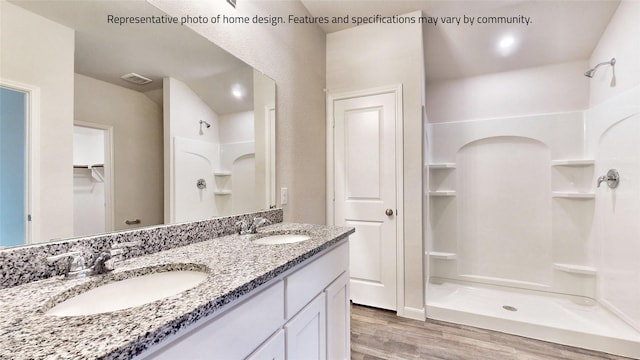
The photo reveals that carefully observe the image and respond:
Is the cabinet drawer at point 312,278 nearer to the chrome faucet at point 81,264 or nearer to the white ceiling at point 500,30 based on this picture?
the chrome faucet at point 81,264

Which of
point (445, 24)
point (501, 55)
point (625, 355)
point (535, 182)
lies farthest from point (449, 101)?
point (625, 355)

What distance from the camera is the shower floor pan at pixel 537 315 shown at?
6.07 feet

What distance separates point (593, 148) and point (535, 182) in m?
0.52

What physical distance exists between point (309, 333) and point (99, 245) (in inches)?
34.0

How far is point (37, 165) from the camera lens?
0.80m

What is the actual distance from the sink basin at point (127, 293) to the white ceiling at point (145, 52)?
721 millimetres

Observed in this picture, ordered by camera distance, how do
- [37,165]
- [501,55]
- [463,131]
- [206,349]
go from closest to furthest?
[206,349]
[37,165]
[501,55]
[463,131]

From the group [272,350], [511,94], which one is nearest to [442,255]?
[511,94]

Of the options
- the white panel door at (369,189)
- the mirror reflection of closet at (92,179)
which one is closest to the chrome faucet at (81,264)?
the mirror reflection of closet at (92,179)

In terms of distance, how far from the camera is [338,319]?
145 cm

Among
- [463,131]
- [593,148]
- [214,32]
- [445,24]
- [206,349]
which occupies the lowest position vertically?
[206,349]

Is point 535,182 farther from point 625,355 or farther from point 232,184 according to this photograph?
point 232,184

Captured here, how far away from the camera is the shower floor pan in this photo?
1.85 m

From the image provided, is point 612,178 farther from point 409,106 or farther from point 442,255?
point 409,106
